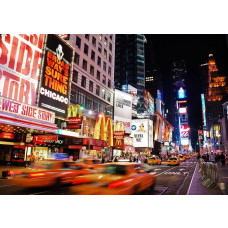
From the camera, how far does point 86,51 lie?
123 ft

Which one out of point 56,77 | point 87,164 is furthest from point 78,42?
point 87,164

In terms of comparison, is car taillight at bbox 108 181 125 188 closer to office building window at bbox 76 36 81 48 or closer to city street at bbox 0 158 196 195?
city street at bbox 0 158 196 195

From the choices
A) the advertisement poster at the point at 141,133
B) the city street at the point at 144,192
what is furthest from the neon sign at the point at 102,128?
the advertisement poster at the point at 141,133

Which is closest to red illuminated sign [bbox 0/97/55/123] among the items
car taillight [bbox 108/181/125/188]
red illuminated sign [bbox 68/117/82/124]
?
red illuminated sign [bbox 68/117/82/124]

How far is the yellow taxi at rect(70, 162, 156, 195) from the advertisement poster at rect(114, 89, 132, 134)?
129ft

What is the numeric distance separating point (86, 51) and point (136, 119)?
141 ft

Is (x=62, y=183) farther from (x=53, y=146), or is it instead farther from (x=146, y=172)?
(x=53, y=146)

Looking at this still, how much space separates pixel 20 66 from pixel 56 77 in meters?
5.29

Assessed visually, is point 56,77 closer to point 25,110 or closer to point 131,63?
point 25,110

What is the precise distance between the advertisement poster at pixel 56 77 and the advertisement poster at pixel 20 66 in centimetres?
107

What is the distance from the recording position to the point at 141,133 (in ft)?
244

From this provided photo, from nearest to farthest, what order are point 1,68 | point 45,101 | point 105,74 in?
point 1,68, point 45,101, point 105,74

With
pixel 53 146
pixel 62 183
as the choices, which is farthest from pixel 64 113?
pixel 62 183

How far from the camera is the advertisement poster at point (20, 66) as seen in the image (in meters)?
20.5
